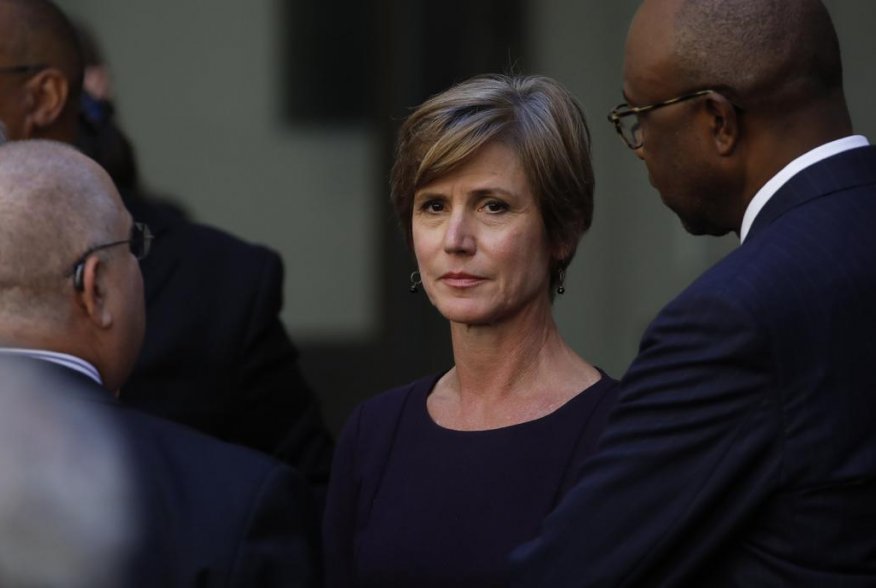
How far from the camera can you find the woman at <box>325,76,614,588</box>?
3049mm

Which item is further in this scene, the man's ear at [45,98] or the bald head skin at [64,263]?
the man's ear at [45,98]

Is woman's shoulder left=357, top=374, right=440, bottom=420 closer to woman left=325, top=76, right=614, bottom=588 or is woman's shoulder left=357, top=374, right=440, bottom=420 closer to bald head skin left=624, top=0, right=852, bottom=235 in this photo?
woman left=325, top=76, right=614, bottom=588

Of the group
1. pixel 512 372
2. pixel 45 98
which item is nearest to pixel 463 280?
pixel 512 372

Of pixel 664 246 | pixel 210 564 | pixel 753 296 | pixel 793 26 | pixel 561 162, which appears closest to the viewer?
pixel 210 564

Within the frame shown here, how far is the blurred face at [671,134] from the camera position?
2635mm

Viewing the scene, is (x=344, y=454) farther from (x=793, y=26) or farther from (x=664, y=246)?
(x=664, y=246)

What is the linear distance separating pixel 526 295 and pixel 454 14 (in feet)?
10.2

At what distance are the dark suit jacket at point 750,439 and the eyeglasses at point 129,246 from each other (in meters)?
0.80

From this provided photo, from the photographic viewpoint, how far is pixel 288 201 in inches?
248

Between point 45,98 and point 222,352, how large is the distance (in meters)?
0.73

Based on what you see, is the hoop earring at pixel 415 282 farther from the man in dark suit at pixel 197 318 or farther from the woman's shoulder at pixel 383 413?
the man in dark suit at pixel 197 318

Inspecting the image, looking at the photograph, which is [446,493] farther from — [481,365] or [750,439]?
[750,439]

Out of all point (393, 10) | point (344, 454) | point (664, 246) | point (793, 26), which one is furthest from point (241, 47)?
point (793, 26)

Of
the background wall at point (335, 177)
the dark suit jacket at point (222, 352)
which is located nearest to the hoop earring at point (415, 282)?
the dark suit jacket at point (222, 352)
